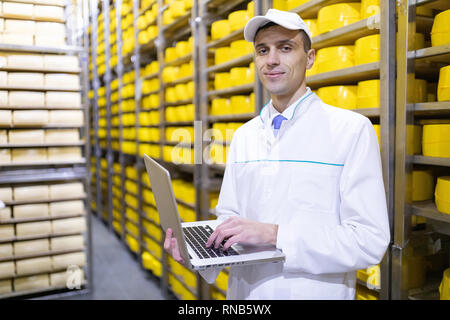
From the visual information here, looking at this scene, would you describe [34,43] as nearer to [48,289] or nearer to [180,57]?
[180,57]

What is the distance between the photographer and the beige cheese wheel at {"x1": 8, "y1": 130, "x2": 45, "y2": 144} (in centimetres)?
290

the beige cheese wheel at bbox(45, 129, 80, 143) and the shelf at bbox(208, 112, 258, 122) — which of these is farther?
the beige cheese wheel at bbox(45, 129, 80, 143)

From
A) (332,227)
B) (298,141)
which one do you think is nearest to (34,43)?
(298,141)

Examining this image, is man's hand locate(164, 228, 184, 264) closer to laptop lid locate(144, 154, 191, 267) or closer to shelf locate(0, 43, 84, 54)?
laptop lid locate(144, 154, 191, 267)

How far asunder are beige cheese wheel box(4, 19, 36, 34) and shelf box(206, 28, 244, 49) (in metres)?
1.31

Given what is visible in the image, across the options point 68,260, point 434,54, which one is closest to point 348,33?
point 434,54

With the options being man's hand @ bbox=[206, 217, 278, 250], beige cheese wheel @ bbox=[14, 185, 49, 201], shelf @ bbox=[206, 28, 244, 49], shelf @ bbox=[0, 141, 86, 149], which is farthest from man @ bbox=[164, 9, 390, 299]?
beige cheese wheel @ bbox=[14, 185, 49, 201]

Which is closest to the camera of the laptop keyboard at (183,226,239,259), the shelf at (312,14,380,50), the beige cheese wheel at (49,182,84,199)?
the laptop keyboard at (183,226,239,259)

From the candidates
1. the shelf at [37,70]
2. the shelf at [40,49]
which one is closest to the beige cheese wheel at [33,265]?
the shelf at [37,70]

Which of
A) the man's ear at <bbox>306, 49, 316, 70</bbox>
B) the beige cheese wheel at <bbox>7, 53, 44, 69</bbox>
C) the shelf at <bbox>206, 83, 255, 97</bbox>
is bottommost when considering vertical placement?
the man's ear at <bbox>306, 49, 316, 70</bbox>

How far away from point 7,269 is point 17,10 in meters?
Result: 1.87

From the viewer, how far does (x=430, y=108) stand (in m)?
1.24

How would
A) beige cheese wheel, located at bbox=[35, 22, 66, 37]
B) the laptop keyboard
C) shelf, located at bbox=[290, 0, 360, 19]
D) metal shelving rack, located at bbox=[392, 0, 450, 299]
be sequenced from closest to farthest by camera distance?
the laptop keyboard < metal shelving rack, located at bbox=[392, 0, 450, 299] < shelf, located at bbox=[290, 0, 360, 19] < beige cheese wheel, located at bbox=[35, 22, 66, 37]

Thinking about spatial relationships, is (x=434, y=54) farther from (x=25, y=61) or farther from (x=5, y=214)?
(x=5, y=214)
